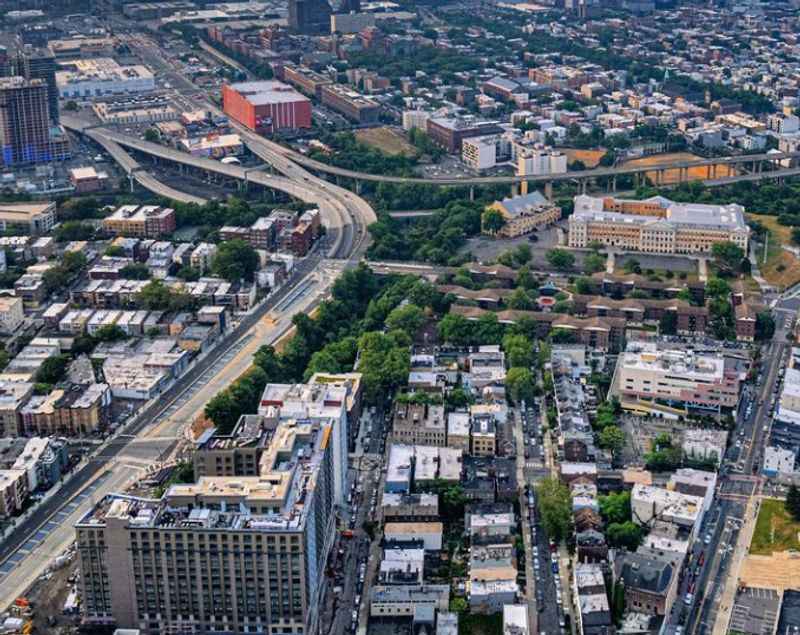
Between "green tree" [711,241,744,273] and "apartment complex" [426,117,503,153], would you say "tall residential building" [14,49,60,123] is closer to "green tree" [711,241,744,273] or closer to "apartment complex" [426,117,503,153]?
"apartment complex" [426,117,503,153]

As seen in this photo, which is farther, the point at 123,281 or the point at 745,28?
the point at 745,28

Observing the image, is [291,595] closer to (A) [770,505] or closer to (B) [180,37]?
(A) [770,505]

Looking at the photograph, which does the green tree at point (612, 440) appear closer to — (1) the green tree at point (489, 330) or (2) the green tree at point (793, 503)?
(2) the green tree at point (793, 503)

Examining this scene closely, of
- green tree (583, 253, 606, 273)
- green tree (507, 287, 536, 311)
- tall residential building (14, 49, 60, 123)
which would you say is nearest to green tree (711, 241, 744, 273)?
green tree (583, 253, 606, 273)

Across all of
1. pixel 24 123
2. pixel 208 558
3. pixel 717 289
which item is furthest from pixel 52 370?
pixel 24 123

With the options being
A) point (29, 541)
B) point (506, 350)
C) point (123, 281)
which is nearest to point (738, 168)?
point (506, 350)

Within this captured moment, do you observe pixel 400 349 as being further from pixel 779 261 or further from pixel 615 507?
pixel 779 261
